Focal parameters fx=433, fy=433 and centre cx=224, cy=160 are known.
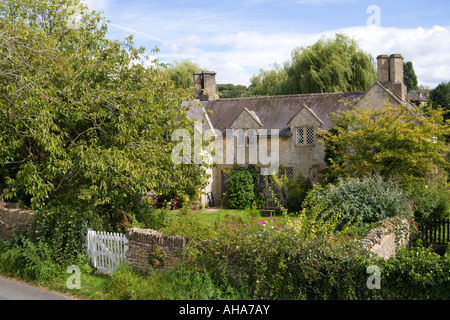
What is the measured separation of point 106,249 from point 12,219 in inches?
164

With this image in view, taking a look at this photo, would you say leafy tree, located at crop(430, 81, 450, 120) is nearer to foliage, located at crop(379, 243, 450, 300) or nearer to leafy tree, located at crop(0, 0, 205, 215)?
leafy tree, located at crop(0, 0, 205, 215)

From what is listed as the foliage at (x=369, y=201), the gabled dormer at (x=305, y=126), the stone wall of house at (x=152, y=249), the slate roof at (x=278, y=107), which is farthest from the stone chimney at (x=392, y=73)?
the stone wall of house at (x=152, y=249)

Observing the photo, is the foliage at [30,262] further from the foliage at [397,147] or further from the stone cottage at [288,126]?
the stone cottage at [288,126]

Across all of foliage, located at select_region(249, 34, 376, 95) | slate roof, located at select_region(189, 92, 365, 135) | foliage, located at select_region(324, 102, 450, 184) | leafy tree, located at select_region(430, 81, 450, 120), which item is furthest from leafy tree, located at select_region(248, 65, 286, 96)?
foliage, located at select_region(324, 102, 450, 184)

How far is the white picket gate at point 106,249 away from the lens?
11.6m

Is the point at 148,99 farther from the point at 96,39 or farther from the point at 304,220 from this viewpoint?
the point at 304,220

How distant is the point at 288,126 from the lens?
88.6 ft

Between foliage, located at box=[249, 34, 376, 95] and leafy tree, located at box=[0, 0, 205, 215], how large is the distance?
80.8 feet

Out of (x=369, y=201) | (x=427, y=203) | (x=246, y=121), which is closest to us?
(x=369, y=201)

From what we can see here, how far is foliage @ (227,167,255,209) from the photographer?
25781 millimetres

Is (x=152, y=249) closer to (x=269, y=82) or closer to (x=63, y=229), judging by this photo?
(x=63, y=229)

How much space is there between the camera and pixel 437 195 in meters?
16.5

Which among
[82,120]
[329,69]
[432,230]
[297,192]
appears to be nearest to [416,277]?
[432,230]

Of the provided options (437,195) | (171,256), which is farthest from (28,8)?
(437,195)
